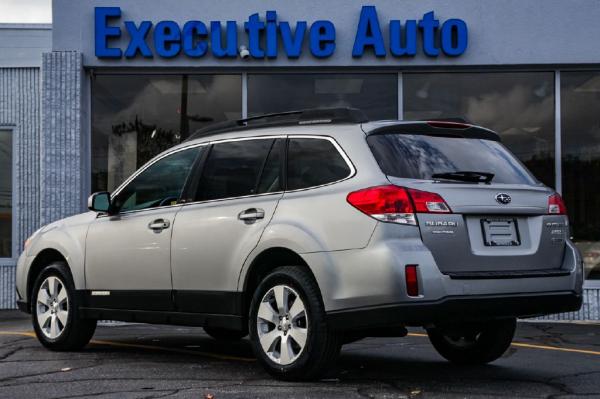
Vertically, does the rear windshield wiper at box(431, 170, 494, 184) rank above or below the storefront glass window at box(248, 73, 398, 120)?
below

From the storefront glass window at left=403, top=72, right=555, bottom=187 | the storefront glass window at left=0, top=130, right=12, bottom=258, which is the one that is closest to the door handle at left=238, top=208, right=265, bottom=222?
the storefront glass window at left=403, top=72, right=555, bottom=187

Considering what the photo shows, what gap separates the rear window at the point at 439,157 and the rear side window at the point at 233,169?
1064mm

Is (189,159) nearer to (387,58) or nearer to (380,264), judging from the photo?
(380,264)

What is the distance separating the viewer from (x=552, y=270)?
654cm

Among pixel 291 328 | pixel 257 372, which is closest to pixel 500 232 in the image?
pixel 291 328

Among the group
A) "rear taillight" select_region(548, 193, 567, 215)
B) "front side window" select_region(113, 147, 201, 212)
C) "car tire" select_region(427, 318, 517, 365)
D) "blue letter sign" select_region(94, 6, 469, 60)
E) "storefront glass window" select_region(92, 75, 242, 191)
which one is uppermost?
"blue letter sign" select_region(94, 6, 469, 60)

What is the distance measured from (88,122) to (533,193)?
8.27 metres

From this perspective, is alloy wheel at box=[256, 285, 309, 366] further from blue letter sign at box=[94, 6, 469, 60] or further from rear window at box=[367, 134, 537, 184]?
blue letter sign at box=[94, 6, 469, 60]

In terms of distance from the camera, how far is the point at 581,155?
1343cm

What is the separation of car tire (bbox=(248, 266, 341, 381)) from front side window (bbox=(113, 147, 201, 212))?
1478 millimetres

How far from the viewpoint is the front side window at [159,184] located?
789cm

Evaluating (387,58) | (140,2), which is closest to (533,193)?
(387,58)

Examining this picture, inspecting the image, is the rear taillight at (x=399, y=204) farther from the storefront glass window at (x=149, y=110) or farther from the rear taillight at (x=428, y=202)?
the storefront glass window at (x=149, y=110)

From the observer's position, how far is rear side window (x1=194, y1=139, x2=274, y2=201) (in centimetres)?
726
